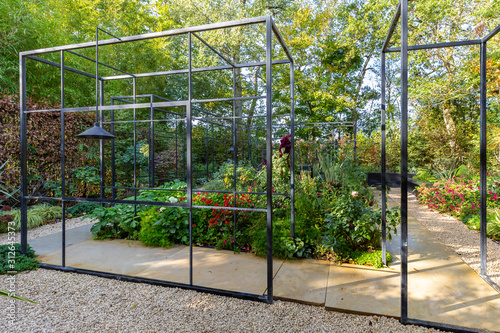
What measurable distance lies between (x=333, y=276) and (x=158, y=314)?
1.70 m

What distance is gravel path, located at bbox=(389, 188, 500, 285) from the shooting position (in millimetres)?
3135

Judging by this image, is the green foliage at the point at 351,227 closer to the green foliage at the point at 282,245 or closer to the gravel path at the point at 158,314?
the green foliage at the point at 282,245

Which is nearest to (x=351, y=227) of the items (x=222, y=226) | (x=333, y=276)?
(x=333, y=276)

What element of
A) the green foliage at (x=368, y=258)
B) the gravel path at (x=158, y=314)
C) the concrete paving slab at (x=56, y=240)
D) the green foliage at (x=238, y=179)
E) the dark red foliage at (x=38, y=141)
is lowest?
the gravel path at (x=158, y=314)

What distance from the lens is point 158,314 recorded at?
2242 mm

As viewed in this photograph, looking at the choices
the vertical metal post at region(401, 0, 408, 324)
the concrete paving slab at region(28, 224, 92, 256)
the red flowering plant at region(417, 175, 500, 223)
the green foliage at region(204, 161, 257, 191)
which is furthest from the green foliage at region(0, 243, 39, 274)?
the red flowering plant at region(417, 175, 500, 223)

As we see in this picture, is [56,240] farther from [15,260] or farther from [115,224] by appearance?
[15,260]

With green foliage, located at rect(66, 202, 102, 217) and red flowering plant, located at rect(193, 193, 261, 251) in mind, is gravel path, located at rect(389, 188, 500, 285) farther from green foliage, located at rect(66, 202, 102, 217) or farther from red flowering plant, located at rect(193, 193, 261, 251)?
green foliage, located at rect(66, 202, 102, 217)

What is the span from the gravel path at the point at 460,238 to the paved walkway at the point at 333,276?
166mm

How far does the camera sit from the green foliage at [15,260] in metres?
3.05

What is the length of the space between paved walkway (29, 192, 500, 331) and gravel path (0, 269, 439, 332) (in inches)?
6.1

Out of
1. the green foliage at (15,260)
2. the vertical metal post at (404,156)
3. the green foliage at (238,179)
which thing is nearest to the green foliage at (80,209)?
the green foliage at (15,260)

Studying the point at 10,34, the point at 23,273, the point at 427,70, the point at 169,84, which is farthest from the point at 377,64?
the point at 23,273

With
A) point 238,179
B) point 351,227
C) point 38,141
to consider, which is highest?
point 38,141
